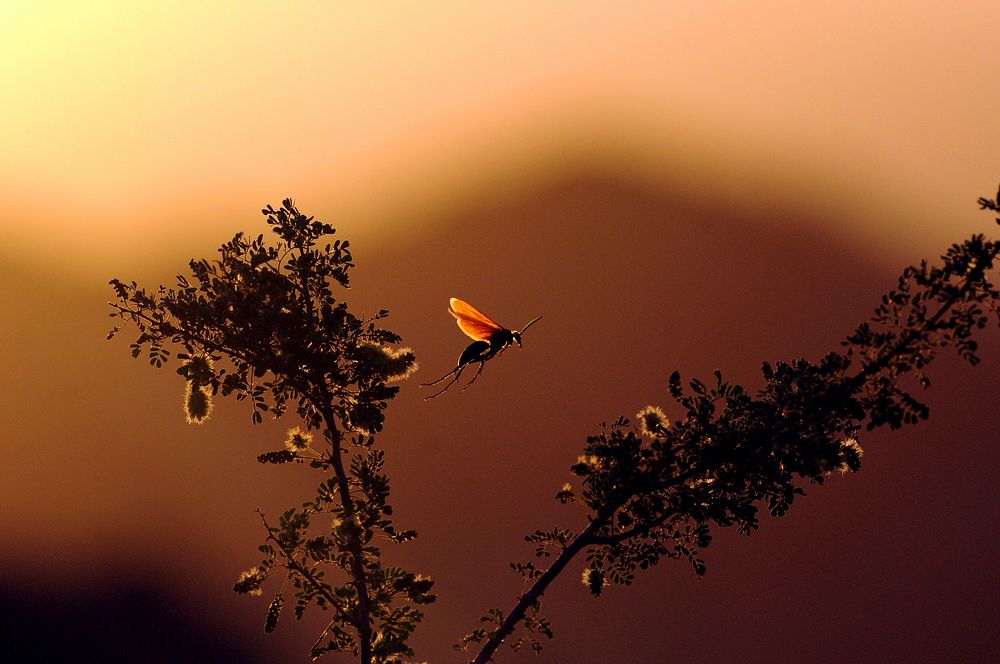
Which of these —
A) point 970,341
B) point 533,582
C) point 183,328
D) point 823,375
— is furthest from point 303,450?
point 970,341

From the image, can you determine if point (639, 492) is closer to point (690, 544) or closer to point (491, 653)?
point (690, 544)

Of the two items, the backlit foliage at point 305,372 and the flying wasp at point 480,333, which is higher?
the flying wasp at point 480,333

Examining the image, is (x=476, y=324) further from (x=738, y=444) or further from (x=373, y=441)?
(x=738, y=444)

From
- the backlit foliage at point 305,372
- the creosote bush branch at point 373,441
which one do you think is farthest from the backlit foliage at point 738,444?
the backlit foliage at point 305,372

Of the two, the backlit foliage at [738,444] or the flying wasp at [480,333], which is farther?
the flying wasp at [480,333]

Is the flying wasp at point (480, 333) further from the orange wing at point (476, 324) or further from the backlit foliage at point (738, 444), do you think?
the backlit foliage at point (738, 444)

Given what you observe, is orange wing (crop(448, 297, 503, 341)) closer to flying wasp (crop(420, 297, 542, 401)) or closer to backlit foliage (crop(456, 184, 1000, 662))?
flying wasp (crop(420, 297, 542, 401))

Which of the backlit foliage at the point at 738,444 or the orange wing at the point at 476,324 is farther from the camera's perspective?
the orange wing at the point at 476,324

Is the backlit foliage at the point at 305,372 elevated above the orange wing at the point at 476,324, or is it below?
below

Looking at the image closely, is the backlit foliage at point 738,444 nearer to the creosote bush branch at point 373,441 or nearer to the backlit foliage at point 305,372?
the creosote bush branch at point 373,441

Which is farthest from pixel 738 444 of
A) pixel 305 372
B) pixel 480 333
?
pixel 305 372

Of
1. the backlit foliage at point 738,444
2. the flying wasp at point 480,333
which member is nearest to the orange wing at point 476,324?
the flying wasp at point 480,333
